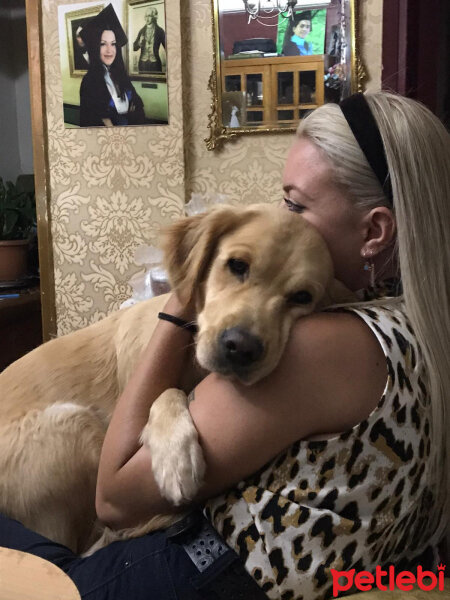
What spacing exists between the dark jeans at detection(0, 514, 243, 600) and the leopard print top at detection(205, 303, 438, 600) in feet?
0.23

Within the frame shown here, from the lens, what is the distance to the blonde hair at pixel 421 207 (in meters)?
0.92

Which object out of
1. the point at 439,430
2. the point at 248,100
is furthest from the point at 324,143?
the point at 248,100

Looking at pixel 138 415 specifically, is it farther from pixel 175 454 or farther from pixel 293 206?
pixel 293 206

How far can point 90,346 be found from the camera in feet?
4.55

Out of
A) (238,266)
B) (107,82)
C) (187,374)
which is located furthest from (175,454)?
(107,82)

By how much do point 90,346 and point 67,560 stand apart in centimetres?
50

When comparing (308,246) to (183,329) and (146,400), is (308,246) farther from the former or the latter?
(146,400)

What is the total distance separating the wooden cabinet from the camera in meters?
2.54

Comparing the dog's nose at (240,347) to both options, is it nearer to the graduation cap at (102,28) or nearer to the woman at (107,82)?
the woman at (107,82)

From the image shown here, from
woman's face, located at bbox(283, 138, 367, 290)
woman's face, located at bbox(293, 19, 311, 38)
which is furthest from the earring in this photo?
woman's face, located at bbox(293, 19, 311, 38)

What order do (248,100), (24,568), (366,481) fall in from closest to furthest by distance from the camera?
(24,568) → (366,481) → (248,100)

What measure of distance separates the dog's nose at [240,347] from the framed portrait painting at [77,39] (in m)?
2.20

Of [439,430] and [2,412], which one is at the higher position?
[439,430]

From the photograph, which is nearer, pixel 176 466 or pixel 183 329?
pixel 176 466
